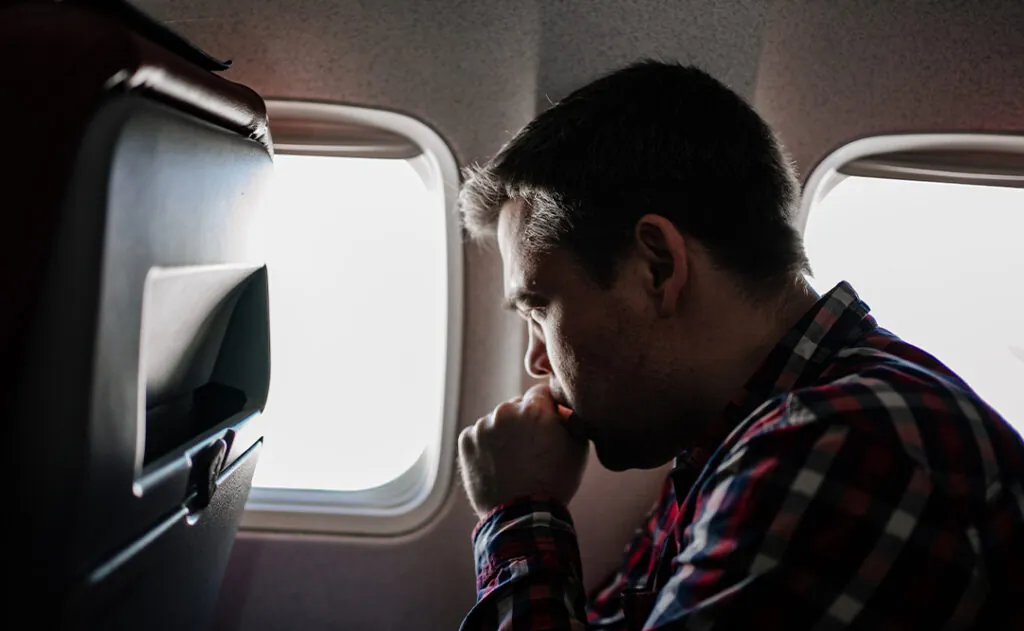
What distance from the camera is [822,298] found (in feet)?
3.43

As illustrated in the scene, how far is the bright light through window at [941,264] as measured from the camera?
1.84 metres

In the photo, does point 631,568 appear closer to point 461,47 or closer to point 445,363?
point 445,363

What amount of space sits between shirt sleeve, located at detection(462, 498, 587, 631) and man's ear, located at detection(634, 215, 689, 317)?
342 millimetres

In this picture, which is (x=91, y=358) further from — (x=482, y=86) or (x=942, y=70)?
(x=942, y=70)

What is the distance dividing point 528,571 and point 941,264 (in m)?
1.43

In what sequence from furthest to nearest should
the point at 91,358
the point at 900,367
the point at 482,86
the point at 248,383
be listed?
1. the point at 482,86
2. the point at 248,383
3. the point at 900,367
4. the point at 91,358

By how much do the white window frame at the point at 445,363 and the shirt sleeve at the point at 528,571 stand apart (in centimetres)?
50

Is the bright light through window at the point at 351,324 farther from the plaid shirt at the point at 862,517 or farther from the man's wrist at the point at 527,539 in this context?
the plaid shirt at the point at 862,517

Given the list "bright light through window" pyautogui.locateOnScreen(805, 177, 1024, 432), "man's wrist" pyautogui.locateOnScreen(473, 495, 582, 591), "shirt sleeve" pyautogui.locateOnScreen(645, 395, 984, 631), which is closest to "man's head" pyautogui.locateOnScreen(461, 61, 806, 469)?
"man's wrist" pyautogui.locateOnScreen(473, 495, 582, 591)

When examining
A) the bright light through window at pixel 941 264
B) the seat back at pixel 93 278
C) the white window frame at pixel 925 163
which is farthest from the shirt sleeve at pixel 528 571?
the bright light through window at pixel 941 264

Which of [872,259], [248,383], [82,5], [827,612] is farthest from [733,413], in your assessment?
[872,259]

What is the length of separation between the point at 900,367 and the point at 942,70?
90 cm

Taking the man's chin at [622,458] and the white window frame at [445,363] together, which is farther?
the white window frame at [445,363]

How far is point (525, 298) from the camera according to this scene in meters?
1.17
